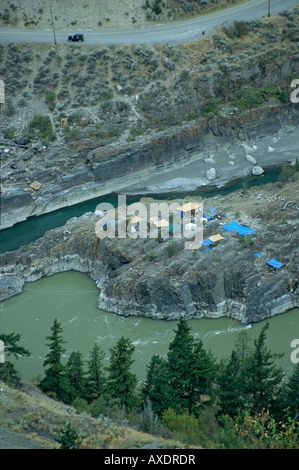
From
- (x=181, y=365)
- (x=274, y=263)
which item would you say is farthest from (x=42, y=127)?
(x=181, y=365)

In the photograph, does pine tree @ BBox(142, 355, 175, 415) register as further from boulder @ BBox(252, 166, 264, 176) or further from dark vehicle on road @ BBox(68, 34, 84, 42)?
dark vehicle on road @ BBox(68, 34, 84, 42)

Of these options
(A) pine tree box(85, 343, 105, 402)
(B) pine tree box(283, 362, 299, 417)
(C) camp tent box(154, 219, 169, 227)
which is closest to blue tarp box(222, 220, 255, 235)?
(C) camp tent box(154, 219, 169, 227)

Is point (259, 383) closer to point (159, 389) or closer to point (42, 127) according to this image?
point (159, 389)

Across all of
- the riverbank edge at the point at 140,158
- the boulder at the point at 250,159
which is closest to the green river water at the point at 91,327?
the riverbank edge at the point at 140,158

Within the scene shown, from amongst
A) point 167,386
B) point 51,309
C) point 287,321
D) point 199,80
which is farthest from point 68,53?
point 167,386

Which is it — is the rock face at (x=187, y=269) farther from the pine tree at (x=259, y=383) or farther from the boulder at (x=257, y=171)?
the boulder at (x=257, y=171)

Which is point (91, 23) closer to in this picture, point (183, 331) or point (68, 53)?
point (68, 53)
